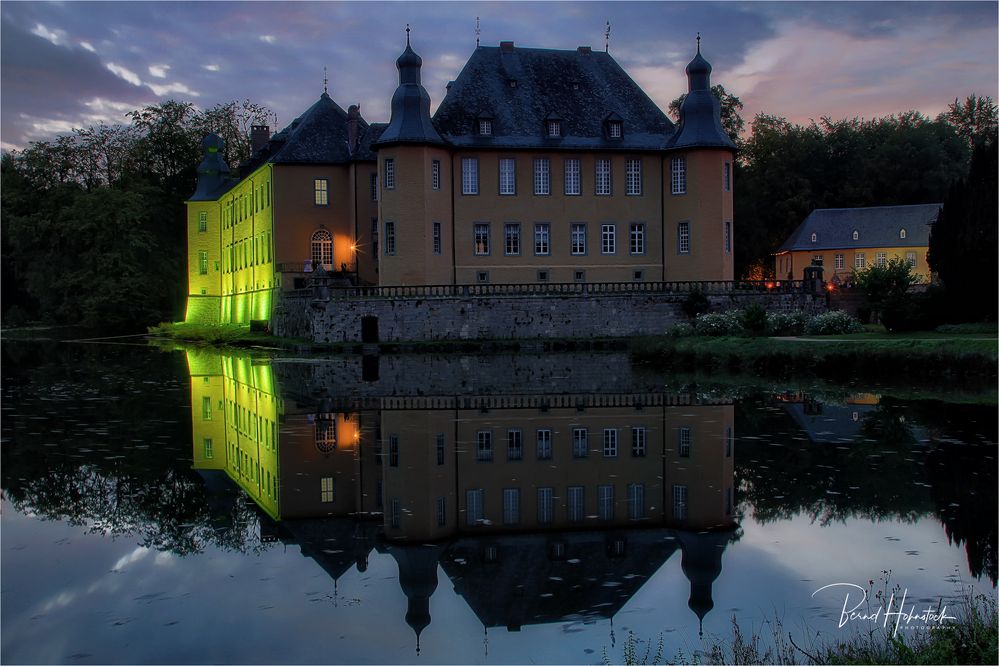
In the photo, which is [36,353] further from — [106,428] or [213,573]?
[213,573]

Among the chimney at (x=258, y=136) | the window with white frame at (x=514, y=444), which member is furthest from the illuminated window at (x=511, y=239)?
the window with white frame at (x=514, y=444)

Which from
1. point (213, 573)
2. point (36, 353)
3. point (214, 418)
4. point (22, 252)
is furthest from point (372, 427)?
point (22, 252)

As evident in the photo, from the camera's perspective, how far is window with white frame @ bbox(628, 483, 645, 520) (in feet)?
35.9

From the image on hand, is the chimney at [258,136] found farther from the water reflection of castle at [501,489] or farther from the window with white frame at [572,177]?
the water reflection of castle at [501,489]

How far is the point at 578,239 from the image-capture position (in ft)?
146

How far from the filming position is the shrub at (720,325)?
116 feet

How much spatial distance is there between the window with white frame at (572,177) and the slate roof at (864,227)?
2741 centimetres

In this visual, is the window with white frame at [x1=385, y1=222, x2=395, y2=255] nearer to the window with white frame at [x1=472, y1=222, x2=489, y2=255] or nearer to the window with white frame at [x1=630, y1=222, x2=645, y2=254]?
the window with white frame at [x1=472, y1=222, x2=489, y2=255]

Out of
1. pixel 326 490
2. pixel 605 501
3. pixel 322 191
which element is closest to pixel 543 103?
pixel 322 191

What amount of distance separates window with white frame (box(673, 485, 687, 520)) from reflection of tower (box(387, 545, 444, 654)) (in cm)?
274

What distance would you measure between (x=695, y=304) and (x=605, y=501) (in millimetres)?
29718

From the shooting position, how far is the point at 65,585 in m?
8.61

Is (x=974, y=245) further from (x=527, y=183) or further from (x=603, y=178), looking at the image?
(x=527, y=183)

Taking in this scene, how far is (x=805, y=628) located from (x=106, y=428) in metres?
13.4
